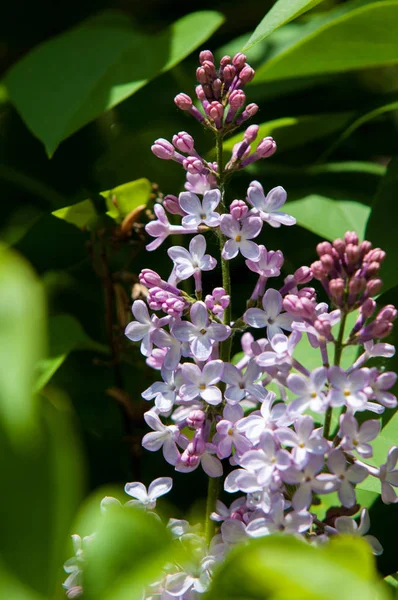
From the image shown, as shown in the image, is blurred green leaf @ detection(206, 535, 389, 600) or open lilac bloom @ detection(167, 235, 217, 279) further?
open lilac bloom @ detection(167, 235, 217, 279)

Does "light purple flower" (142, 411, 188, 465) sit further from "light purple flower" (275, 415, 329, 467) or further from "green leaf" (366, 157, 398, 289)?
"green leaf" (366, 157, 398, 289)

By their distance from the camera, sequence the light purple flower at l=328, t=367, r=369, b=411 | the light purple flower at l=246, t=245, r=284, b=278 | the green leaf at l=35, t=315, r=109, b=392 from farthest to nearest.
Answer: the green leaf at l=35, t=315, r=109, b=392, the light purple flower at l=246, t=245, r=284, b=278, the light purple flower at l=328, t=367, r=369, b=411

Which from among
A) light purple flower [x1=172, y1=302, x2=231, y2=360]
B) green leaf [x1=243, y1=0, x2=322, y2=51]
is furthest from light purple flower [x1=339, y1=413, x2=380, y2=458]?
green leaf [x1=243, y1=0, x2=322, y2=51]

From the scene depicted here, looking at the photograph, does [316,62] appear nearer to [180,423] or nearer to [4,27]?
[180,423]

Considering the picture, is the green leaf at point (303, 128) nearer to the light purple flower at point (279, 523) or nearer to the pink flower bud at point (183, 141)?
the pink flower bud at point (183, 141)

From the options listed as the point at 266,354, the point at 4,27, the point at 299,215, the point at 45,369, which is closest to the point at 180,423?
the point at 266,354

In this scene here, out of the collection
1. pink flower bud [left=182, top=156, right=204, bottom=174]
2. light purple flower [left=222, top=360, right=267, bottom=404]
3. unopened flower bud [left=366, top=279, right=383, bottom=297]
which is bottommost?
light purple flower [left=222, top=360, right=267, bottom=404]

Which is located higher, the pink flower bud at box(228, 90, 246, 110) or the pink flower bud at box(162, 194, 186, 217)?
the pink flower bud at box(228, 90, 246, 110)

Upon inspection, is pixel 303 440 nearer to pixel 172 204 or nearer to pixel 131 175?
pixel 172 204
